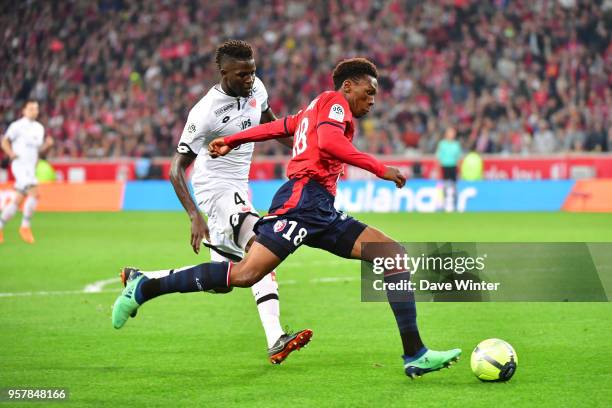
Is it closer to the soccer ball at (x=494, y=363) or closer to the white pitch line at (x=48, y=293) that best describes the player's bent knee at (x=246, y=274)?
the soccer ball at (x=494, y=363)

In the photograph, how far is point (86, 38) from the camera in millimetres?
34156

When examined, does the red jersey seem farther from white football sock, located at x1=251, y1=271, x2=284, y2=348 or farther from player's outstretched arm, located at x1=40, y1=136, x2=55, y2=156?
player's outstretched arm, located at x1=40, y1=136, x2=55, y2=156

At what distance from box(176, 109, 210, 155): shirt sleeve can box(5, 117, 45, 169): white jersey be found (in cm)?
1064

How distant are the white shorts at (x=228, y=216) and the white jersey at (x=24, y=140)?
10.5m

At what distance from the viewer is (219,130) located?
302 inches

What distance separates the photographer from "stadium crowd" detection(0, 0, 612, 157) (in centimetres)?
2703

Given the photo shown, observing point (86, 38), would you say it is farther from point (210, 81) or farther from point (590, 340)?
point (590, 340)

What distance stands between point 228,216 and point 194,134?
67cm

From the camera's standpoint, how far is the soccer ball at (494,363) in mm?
6168

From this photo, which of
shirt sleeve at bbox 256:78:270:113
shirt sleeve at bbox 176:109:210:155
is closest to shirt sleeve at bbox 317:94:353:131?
shirt sleeve at bbox 176:109:210:155

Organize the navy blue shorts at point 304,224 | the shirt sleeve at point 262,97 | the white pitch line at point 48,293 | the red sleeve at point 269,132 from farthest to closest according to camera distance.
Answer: the white pitch line at point 48,293 < the shirt sleeve at point 262,97 < the red sleeve at point 269,132 < the navy blue shorts at point 304,224

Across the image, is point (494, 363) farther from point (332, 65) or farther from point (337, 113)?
point (332, 65)

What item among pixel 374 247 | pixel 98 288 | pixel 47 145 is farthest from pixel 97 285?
pixel 47 145

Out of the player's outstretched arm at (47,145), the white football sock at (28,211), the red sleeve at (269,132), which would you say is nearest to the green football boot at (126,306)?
the red sleeve at (269,132)
